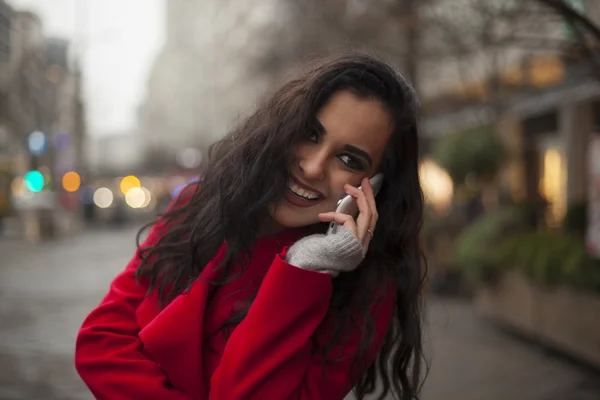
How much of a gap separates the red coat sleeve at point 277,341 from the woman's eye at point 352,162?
1.05 feet

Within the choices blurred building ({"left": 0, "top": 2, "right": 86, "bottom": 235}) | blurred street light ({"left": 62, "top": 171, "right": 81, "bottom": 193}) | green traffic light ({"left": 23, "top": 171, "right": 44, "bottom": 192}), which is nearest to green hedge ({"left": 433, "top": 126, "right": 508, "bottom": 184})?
blurred building ({"left": 0, "top": 2, "right": 86, "bottom": 235})

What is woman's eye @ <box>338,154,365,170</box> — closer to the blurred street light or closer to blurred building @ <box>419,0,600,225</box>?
blurred building @ <box>419,0,600,225</box>

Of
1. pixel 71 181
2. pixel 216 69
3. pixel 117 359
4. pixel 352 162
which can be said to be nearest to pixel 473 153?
pixel 352 162

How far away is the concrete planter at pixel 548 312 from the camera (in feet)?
20.6

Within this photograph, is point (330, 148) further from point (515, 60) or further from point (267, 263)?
point (515, 60)

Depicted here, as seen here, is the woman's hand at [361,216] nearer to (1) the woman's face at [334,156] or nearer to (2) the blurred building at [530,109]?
(1) the woman's face at [334,156]

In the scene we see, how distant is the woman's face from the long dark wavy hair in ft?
0.08

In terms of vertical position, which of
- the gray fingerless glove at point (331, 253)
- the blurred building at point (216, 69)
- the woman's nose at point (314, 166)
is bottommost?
the gray fingerless glove at point (331, 253)

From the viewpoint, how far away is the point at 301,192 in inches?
75.6

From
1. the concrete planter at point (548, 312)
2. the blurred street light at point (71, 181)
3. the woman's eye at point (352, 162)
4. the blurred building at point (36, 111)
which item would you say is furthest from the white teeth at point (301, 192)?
the blurred street light at point (71, 181)

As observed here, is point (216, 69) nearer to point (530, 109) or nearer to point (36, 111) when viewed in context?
point (36, 111)

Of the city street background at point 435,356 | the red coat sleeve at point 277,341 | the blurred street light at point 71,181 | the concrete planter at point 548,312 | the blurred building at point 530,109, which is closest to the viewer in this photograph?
the red coat sleeve at point 277,341

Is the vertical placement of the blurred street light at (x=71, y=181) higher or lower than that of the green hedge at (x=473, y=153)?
lower

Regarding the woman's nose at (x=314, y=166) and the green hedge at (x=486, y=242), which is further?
the green hedge at (x=486, y=242)
